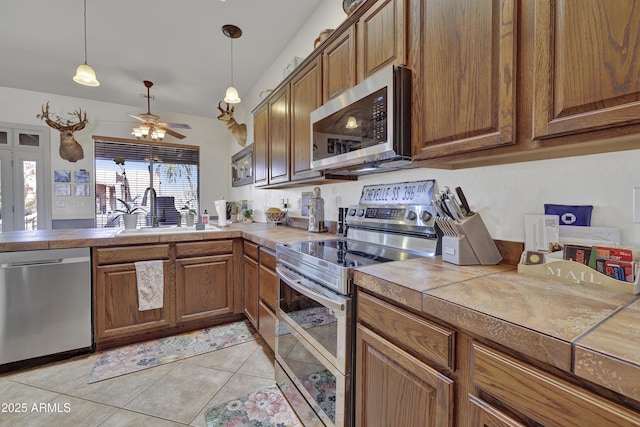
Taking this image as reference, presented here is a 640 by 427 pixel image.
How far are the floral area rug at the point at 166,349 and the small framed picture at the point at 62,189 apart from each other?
11.4 feet

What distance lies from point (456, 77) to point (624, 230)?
29.0 inches

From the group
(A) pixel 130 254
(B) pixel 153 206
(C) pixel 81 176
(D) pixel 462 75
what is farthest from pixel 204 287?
(C) pixel 81 176

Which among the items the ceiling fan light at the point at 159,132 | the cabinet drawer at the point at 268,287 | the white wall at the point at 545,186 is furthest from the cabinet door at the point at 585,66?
the ceiling fan light at the point at 159,132

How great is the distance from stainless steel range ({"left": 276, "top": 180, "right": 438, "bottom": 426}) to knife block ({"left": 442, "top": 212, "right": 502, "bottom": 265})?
0.18 m

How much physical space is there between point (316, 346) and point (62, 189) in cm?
509

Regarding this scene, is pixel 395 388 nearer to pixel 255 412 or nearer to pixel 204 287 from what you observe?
pixel 255 412

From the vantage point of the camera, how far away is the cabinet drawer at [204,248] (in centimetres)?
234

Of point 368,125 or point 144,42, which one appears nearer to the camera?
point 368,125

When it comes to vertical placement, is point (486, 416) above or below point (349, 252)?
below

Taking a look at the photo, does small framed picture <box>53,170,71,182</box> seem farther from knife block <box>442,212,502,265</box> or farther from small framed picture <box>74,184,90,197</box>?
knife block <box>442,212,502,265</box>

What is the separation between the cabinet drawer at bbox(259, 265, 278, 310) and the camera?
1.81 meters

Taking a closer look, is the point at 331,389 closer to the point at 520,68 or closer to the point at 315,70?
the point at 520,68

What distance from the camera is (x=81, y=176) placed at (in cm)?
441

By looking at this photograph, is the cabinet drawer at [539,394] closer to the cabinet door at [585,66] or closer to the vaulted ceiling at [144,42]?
the cabinet door at [585,66]
